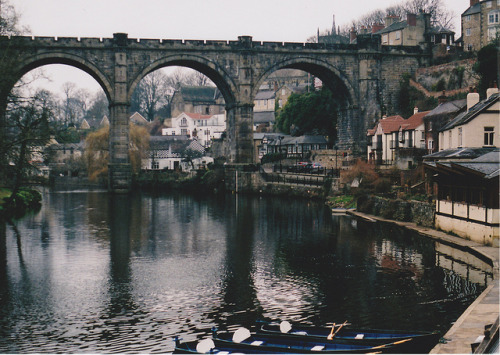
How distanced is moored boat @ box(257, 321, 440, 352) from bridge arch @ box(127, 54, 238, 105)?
57709 mm

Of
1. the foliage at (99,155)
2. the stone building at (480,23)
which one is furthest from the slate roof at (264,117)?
the stone building at (480,23)

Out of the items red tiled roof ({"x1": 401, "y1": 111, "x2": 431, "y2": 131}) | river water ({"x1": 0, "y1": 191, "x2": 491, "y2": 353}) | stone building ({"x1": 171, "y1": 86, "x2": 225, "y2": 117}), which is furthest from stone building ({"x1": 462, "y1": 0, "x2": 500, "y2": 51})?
stone building ({"x1": 171, "y1": 86, "x2": 225, "y2": 117})

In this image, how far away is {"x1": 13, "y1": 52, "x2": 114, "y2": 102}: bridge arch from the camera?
66269mm

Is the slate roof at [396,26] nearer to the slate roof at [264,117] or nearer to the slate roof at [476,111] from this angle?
the slate roof at [264,117]

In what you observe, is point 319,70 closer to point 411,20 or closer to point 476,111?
point 411,20

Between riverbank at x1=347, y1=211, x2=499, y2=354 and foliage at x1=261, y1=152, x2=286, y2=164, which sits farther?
foliage at x1=261, y1=152, x2=286, y2=164

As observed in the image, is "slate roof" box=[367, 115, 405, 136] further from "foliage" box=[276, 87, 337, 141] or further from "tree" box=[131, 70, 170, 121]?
"tree" box=[131, 70, 170, 121]

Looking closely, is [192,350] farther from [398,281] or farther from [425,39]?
[425,39]

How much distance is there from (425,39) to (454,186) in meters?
54.4

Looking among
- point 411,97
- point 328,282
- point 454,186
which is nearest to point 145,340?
point 328,282

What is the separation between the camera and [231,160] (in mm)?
75938

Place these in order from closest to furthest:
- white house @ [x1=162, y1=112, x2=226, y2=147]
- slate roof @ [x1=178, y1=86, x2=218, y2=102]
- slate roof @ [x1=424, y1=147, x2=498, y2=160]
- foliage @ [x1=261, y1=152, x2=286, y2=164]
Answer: slate roof @ [x1=424, y1=147, x2=498, y2=160], foliage @ [x1=261, y1=152, x2=286, y2=164], white house @ [x1=162, y1=112, x2=226, y2=147], slate roof @ [x1=178, y1=86, x2=218, y2=102]

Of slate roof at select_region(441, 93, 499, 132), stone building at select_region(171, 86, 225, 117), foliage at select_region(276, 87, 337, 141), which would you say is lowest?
slate roof at select_region(441, 93, 499, 132)

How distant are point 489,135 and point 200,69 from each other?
1751 inches
